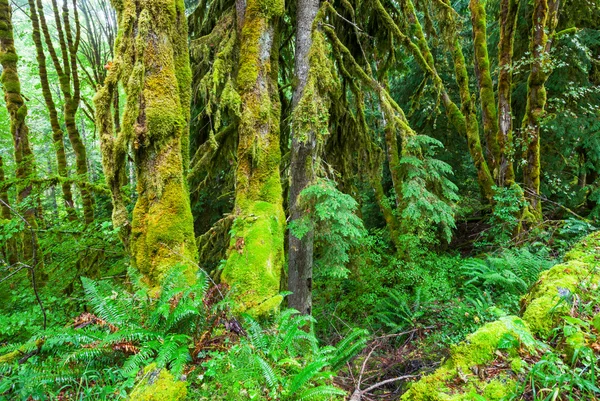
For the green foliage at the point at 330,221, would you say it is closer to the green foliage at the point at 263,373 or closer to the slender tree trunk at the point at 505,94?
the green foliage at the point at 263,373

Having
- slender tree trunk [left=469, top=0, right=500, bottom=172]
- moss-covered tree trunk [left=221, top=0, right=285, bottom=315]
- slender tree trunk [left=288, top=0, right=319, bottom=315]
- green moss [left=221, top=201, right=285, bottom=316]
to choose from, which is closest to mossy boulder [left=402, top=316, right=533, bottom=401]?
green moss [left=221, top=201, right=285, bottom=316]

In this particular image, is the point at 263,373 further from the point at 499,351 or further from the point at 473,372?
the point at 499,351

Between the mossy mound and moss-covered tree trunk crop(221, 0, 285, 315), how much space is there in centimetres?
171

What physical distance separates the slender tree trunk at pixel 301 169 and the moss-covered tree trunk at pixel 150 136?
51.6 inches

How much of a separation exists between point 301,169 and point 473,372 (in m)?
2.64

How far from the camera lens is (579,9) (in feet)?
25.7

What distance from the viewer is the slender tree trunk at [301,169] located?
12.2 ft

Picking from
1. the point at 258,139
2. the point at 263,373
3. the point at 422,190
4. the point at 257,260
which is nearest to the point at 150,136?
the point at 258,139

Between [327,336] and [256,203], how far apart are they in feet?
11.3

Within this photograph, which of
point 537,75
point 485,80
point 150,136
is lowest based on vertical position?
point 150,136

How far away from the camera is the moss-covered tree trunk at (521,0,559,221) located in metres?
6.10

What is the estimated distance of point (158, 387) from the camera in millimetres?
1836

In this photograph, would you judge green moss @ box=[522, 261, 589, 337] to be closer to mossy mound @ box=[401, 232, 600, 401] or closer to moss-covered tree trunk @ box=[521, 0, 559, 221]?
mossy mound @ box=[401, 232, 600, 401]

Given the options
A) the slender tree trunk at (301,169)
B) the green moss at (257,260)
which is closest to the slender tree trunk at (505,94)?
the slender tree trunk at (301,169)
